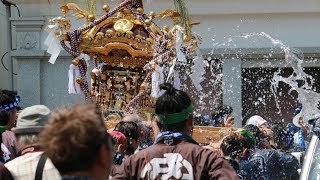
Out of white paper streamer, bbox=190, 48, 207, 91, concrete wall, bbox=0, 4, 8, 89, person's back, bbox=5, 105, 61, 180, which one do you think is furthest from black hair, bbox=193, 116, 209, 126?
concrete wall, bbox=0, 4, 8, 89

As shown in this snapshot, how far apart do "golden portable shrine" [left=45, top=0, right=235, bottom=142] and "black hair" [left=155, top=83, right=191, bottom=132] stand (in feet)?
9.46

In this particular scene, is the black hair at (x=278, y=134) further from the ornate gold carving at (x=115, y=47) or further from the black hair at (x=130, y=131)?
the black hair at (x=130, y=131)

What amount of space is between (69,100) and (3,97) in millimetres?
6555

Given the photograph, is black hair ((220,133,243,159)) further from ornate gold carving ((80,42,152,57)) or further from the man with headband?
ornate gold carving ((80,42,152,57))

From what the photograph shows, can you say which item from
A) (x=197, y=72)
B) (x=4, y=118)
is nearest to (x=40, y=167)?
(x=4, y=118)

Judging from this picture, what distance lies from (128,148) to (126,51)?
2.33 meters

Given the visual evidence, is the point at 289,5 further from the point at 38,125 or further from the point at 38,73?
the point at 38,125

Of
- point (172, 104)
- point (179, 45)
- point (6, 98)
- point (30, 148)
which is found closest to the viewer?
point (30, 148)

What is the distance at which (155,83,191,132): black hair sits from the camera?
384 centimetres

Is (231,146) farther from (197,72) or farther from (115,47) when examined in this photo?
(115,47)

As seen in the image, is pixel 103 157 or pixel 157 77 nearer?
pixel 103 157

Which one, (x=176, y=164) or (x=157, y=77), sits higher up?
(x=157, y=77)

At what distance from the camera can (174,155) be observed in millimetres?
3713

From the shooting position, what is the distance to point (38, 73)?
12438 millimetres
